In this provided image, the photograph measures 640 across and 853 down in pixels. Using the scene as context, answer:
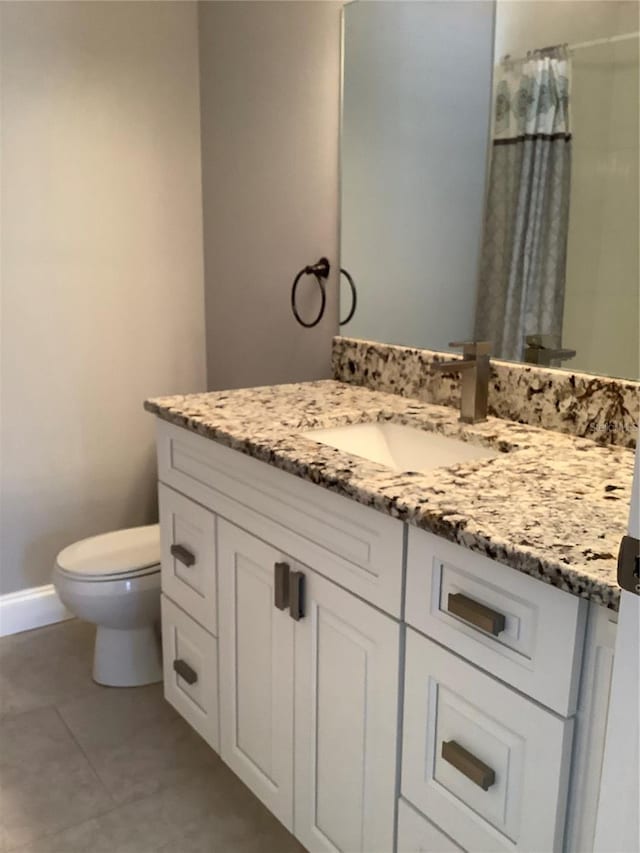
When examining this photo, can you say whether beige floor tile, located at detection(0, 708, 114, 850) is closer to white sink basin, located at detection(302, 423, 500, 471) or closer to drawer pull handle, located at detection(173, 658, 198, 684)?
drawer pull handle, located at detection(173, 658, 198, 684)

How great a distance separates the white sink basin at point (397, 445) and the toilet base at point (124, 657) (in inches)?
37.5

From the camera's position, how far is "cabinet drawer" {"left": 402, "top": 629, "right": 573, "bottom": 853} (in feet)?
3.36

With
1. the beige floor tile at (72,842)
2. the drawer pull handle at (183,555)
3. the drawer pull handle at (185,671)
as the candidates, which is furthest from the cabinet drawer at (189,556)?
the beige floor tile at (72,842)

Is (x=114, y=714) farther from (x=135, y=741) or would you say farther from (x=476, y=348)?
(x=476, y=348)

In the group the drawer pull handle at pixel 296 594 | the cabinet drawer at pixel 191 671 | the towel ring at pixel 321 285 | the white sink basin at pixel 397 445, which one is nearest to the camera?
the drawer pull handle at pixel 296 594

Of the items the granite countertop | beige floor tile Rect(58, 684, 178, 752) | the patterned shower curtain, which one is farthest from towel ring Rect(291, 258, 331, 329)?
beige floor tile Rect(58, 684, 178, 752)

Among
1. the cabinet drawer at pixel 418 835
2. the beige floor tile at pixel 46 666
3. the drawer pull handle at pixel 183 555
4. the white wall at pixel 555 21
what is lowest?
the beige floor tile at pixel 46 666

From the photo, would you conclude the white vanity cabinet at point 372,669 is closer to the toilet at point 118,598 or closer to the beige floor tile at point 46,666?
the toilet at point 118,598

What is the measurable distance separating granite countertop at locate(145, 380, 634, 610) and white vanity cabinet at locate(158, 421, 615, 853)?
0.15 feet

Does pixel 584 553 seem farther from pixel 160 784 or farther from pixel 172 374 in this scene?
pixel 172 374

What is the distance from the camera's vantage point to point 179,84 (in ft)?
8.52

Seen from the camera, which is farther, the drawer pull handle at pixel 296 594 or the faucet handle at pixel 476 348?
the faucet handle at pixel 476 348

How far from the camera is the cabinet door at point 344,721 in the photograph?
4.24 feet

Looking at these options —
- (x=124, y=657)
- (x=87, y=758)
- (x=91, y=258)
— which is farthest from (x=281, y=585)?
(x=91, y=258)
